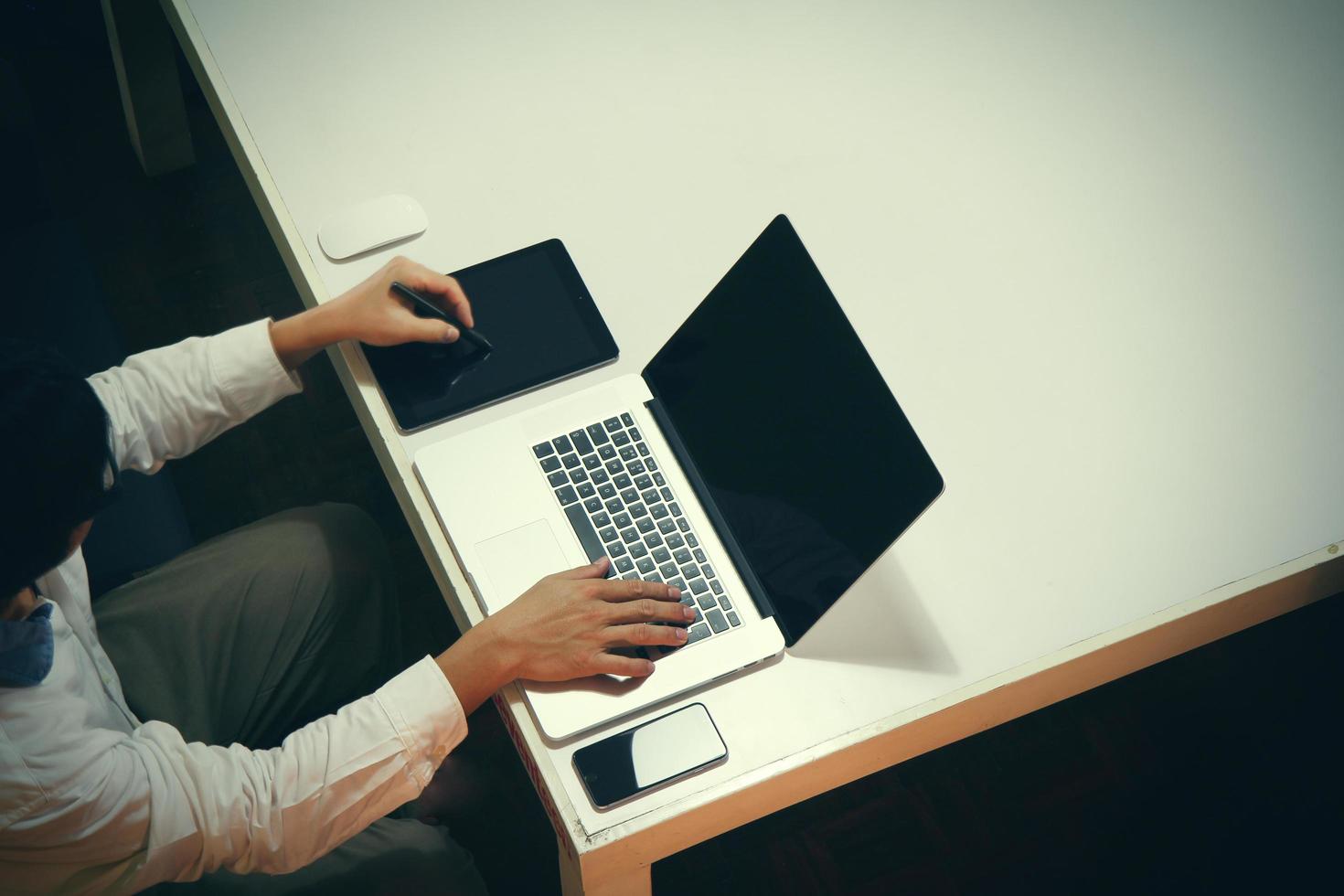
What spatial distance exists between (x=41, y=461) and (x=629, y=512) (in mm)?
484

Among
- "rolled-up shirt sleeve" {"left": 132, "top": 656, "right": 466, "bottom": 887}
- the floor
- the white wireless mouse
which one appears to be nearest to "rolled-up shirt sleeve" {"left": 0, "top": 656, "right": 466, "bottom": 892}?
"rolled-up shirt sleeve" {"left": 132, "top": 656, "right": 466, "bottom": 887}

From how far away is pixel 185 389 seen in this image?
103cm

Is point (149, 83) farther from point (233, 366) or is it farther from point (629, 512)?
point (629, 512)

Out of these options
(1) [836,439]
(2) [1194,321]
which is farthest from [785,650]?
(2) [1194,321]

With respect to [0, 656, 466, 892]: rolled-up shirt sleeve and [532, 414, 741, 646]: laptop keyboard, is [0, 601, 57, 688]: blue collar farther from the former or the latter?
[532, 414, 741, 646]: laptop keyboard

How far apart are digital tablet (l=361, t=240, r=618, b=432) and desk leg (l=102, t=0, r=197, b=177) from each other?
3.20 feet

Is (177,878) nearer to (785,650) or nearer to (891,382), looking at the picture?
(785,650)

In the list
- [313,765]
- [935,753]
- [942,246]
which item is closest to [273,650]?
[313,765]

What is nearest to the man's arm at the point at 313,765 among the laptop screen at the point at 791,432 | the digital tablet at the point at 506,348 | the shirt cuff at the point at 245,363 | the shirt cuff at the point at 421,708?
→ the shirt cuff at the point at 421,708

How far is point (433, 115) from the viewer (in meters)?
1.16

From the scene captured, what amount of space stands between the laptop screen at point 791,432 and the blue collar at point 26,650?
1.86 feet

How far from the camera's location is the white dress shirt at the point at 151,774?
2.53 feet

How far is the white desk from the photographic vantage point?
0.94 m

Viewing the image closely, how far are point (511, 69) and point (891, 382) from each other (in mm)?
582
